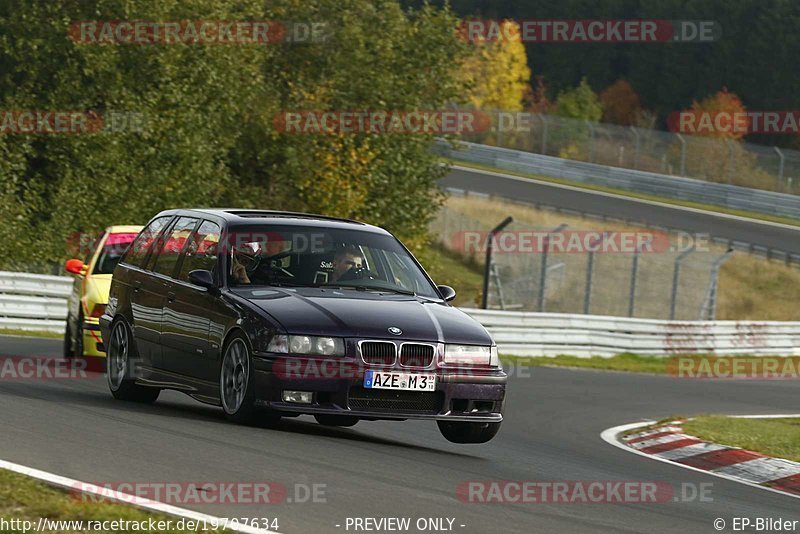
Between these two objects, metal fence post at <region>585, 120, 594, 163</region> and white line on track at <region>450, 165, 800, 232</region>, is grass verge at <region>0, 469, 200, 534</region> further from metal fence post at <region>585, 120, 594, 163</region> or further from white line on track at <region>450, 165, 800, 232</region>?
metal fence post at <region>585, 120, 594, 163</region>

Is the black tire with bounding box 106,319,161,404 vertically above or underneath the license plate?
underneath

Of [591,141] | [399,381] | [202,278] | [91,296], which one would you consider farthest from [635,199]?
[399,381]

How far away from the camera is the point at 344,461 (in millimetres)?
8695

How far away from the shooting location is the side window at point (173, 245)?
37.5ft

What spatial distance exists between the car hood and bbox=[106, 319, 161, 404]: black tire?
171cm

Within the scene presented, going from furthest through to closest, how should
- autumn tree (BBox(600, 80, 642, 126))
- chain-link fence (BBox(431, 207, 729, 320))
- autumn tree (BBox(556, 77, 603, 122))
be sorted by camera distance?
autumn tree (BBox(600, 80, 642, 126))
autumn tree (BBox(556, 77, 603, 122))
chain-link fence (BBox(431, 207, 729, 320))

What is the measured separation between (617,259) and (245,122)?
10893 mm

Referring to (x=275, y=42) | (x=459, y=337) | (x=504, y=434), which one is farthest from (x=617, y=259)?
(x=459, y=337)

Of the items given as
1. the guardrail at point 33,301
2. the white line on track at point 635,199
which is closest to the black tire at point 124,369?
the guardrail at point 33,301

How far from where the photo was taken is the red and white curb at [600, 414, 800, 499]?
10953 millimetres

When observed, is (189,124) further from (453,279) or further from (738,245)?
(738,245)

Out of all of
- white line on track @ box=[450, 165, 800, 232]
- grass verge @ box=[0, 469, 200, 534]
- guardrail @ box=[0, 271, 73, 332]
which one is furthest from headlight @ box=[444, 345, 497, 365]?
white line on track @ box=[450, 165, 800, 232]

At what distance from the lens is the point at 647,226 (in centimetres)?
4491

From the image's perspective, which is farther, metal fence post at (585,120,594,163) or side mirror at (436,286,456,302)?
metal fence post at (585,120,594,163)
